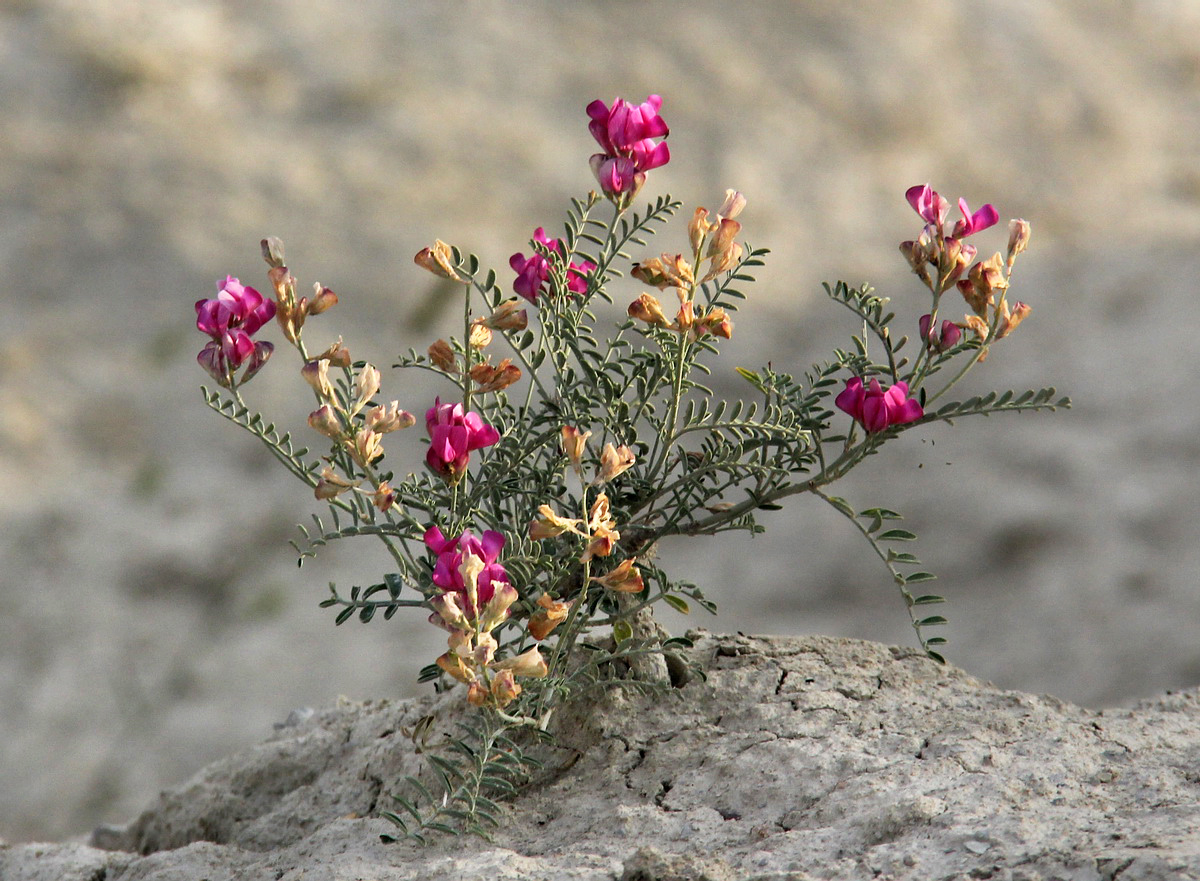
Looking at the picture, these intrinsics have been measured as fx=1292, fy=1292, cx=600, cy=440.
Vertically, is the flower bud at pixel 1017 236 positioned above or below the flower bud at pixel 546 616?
above

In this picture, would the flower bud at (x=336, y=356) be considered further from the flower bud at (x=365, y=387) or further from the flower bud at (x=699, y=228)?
the flower bud at (x=699, y=228)

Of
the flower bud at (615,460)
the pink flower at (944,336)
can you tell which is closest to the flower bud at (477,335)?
the flower bud at (615,460)

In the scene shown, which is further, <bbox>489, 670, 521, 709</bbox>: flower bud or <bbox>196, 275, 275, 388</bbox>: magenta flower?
<bbox>196, 275, 275, 388</bbox>: magenta flower

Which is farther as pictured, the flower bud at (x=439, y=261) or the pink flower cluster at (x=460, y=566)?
the flower bud at (x=439, y=261)

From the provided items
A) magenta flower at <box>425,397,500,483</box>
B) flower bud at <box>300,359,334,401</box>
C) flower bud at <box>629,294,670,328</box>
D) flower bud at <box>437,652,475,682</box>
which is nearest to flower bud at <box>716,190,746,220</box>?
flower bud at <box>629,294,670,328</box>

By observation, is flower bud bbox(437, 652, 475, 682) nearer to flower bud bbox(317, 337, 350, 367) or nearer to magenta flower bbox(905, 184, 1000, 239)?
flower bud bbox(317, 337, 350, 367)

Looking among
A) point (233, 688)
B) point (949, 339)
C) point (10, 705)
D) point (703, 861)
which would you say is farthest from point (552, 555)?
point (10, 705)

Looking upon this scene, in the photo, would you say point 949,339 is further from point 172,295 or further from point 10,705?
point 172,295
